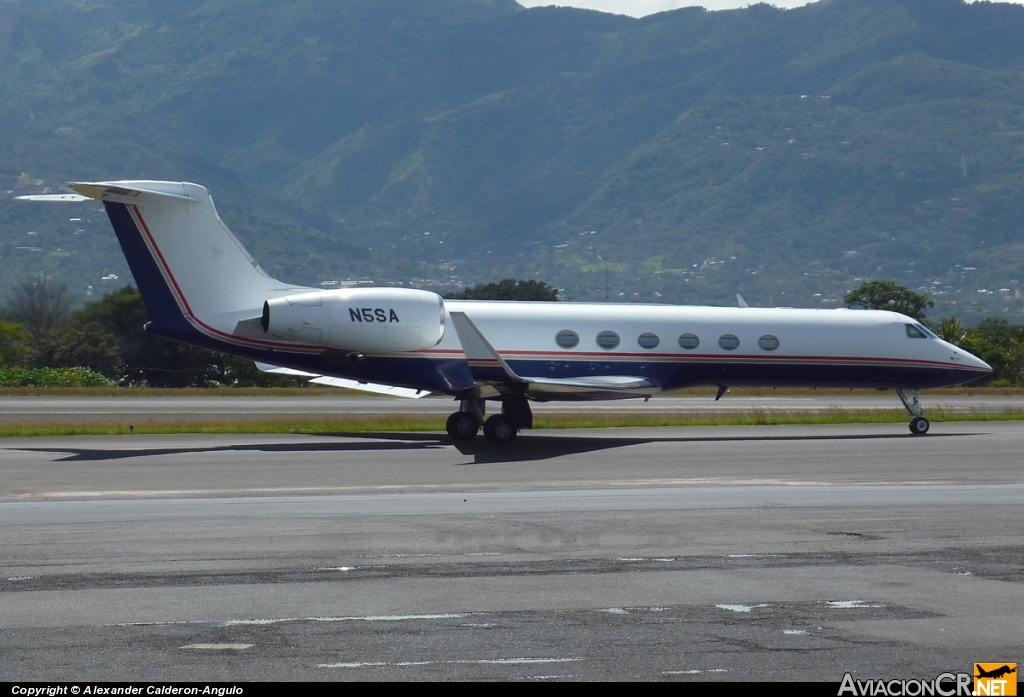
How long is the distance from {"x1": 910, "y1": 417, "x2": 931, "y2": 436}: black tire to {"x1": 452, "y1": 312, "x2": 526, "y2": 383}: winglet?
9.84 metres

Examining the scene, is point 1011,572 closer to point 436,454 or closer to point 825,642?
point 825,642

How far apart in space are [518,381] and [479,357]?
35.5 inches

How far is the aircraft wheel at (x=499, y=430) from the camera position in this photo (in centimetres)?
2219

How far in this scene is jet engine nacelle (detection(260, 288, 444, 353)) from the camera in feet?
75.6

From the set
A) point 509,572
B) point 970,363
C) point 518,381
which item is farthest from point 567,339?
point 509,572

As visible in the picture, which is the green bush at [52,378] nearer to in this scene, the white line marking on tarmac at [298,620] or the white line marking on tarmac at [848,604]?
the white line marking on tarmac at [298,620]

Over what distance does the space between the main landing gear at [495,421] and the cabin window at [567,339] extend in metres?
2.38

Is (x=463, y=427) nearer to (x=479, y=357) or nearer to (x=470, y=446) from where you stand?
(x=470, y=446)

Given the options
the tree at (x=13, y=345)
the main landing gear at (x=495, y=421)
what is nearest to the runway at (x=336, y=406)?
the main landing gear at (x=495, y=421)

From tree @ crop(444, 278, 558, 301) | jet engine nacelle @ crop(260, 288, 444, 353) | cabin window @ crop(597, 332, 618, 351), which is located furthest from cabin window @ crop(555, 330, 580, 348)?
tree @ crop(444, 278, 558, 301)

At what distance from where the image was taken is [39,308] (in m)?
53.3

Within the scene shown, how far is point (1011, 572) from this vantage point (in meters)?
9.59

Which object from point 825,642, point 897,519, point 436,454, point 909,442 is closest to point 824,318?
point 909,442

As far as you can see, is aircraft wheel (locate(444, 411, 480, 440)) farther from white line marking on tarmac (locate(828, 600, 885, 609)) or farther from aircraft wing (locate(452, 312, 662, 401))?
white line marking on tarmac (locate(828, 600, 885, 609))
